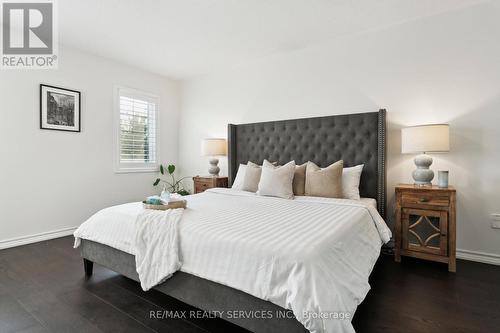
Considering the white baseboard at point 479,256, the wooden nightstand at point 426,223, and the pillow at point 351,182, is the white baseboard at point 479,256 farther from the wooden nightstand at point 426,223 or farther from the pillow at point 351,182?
the pillow at point 351,182

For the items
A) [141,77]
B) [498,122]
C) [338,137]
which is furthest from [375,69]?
[141,77]

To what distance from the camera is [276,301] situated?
4.11 ft

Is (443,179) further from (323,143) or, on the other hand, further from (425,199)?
(323,143)

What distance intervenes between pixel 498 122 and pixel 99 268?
14.0ft

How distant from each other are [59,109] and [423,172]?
4623mm

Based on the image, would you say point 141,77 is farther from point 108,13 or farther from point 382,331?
point 382,331

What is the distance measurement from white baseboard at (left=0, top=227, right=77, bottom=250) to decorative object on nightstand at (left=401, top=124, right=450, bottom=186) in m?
4.51

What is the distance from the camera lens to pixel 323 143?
3.42 m

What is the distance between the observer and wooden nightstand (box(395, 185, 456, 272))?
8.09ft

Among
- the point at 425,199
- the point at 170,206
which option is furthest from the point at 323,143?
the point at 170,206

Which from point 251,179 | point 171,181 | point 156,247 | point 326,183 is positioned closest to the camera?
point 156,247

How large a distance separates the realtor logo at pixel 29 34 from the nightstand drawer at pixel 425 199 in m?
4.22

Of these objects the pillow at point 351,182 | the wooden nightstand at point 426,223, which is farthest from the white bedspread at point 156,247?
the wooden nightstand at point 426,223

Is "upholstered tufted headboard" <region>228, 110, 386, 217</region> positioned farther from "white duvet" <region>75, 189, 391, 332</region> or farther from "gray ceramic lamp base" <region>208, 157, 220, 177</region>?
"white duvet" <region>75, 189, 391, 332</region>
